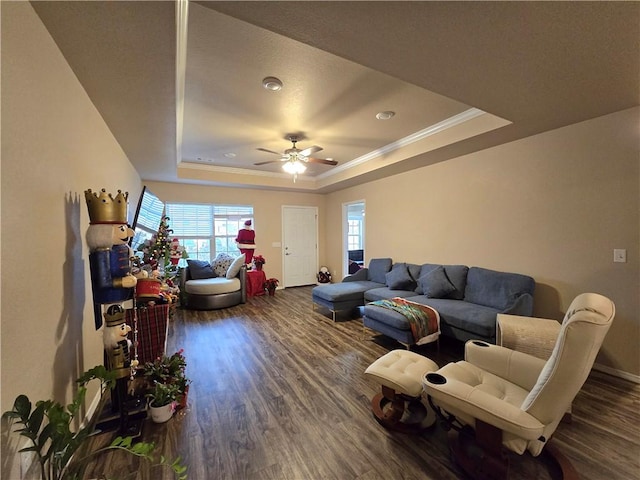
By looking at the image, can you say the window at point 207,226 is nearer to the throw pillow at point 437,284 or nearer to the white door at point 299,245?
the white door at point 299,245

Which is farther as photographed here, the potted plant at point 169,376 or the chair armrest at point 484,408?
the potted plant at point 169,376

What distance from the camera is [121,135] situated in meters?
2.69

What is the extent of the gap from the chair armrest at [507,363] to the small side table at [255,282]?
446cm

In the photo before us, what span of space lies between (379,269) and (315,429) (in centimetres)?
327

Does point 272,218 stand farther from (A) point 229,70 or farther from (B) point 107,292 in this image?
(B) point 107,292

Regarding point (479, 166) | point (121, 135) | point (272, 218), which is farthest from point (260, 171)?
point (479, 166)

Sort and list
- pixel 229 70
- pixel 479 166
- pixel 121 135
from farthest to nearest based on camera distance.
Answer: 1. pixel 479 166
2. pixel 121 135
3. pixel 229 70

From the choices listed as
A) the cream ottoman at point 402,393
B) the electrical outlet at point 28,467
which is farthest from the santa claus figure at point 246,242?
the electrical outlet at point 28,467

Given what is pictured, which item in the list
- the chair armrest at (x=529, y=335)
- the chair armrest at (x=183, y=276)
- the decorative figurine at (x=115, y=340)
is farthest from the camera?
the chair armrest at (x=183, y=276)

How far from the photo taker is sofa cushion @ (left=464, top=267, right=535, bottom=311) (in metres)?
2.91

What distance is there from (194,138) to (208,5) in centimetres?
264

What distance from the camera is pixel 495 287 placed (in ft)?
10.2

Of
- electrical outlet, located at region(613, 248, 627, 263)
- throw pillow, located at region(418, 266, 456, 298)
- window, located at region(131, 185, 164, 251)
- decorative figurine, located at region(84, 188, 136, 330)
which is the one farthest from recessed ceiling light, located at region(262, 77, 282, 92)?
electrical outlet, located at region(613, 248, 627, 263)

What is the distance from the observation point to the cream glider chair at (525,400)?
3.87 ft
